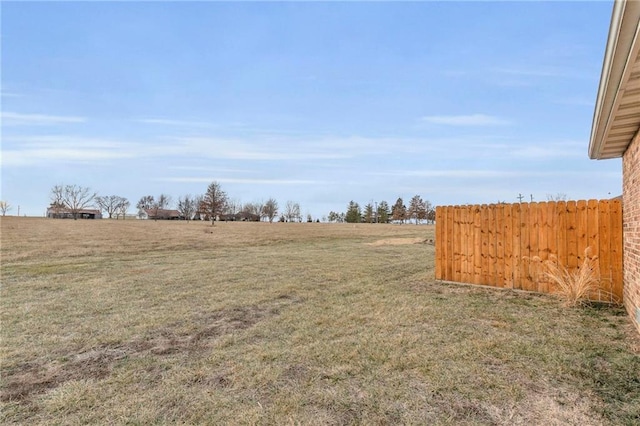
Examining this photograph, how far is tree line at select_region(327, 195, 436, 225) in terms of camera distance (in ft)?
A: 212

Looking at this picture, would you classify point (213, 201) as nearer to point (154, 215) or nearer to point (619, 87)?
point (154, 215)

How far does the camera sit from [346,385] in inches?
109

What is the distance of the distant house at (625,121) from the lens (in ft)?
6.80

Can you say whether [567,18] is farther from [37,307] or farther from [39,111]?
[39,111]

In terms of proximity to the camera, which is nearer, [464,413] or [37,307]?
[464,413]

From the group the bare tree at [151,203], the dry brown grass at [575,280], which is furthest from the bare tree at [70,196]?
the dry brown grass at [575,280]

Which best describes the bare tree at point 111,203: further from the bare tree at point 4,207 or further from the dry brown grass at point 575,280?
the dry brown grass at point 575,280

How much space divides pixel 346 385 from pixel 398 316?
7.67 feet

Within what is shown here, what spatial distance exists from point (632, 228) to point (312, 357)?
15.4 feet

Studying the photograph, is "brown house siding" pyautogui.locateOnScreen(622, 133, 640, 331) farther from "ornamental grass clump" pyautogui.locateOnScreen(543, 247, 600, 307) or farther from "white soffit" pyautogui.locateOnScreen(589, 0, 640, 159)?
"ornamental grass clump" pyautogui.locateOnScreen(543, 247, 600, 307)

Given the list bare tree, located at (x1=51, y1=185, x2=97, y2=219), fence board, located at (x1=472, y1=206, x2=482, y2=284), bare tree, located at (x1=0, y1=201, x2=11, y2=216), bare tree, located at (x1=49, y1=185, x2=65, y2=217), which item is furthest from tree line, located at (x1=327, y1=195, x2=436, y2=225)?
bare tree, located at (x1=0, y1=201, x2=11, y2=216)

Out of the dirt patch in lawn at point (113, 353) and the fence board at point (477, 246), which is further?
the fence board at point (477, 246)

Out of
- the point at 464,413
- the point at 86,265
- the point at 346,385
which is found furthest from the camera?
the point at 86,265

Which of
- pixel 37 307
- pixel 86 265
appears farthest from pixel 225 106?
pixel 37 307
